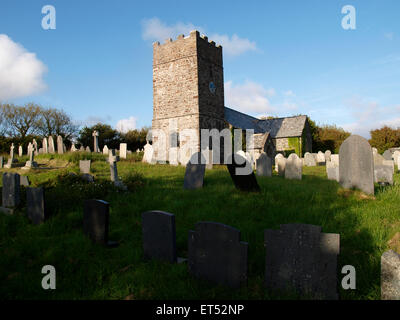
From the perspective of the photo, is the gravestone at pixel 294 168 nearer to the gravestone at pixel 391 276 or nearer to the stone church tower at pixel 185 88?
the gravestone at pixel 391 276

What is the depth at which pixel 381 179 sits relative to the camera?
29.0ft

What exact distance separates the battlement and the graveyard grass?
16.3m

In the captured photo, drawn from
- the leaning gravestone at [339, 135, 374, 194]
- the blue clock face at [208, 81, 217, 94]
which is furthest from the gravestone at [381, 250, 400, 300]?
the blue clock face at [208, 81, 217, 94]

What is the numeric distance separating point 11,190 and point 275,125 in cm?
2894

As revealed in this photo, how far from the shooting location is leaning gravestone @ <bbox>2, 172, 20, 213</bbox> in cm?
654

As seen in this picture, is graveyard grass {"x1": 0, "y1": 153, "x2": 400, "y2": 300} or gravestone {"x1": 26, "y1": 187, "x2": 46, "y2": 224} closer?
graveyard grass {"x1": 0, "y1": 153, "x2": 400, "y2": 300}

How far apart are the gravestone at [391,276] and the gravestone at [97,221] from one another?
13.0ft

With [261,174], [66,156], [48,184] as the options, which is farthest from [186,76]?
[48,184]

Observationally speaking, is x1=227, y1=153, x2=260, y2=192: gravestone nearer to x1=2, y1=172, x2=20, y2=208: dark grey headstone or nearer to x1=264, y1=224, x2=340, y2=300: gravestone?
x1=264, y1=224, x2=340, y2=300: gravestone

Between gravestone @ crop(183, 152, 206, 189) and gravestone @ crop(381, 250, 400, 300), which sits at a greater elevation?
gravestone @ crop(183, 152, 206, 189)

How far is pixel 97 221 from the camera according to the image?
4.95m

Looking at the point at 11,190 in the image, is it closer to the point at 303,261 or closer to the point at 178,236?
the point at 178,236

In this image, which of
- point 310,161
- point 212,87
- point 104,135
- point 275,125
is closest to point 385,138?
point 275,125
